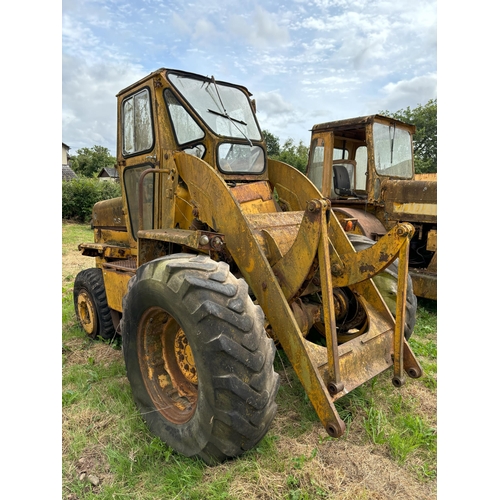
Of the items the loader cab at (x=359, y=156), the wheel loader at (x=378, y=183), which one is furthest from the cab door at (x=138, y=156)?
the loader cab at (x=359, y=156)

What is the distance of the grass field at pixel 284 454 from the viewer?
2434 mm

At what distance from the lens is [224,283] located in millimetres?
2484

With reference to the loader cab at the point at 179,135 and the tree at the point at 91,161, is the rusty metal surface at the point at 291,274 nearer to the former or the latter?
the loader cab at the point at 179,135

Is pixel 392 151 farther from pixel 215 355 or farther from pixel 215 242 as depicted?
pixel 215 355

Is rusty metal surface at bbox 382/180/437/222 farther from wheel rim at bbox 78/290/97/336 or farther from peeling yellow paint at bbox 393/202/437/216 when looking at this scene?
wheel rim at bbox 78/290/97/336

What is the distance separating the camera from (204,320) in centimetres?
242

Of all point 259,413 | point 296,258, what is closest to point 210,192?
point 296,258

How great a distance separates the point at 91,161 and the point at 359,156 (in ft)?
168

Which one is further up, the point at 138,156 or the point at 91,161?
the point at 91,161

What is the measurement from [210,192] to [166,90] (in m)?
1.25

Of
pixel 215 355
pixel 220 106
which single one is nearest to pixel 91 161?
pixel 220 106

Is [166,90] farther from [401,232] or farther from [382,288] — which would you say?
[382,288]

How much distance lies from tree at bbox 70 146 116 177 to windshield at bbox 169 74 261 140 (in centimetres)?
5068

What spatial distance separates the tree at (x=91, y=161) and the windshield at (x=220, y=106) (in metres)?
50.7
